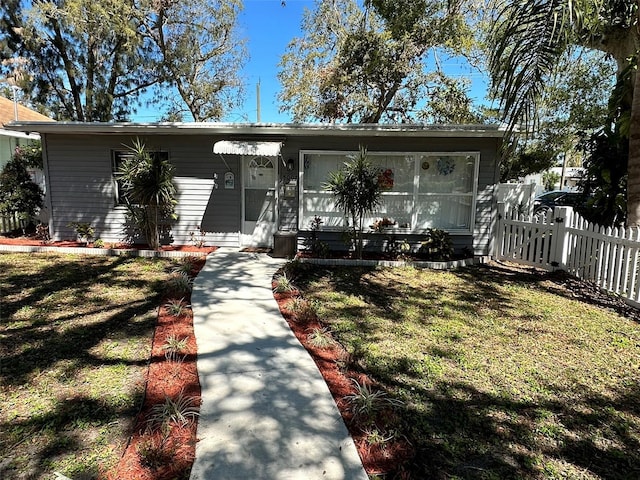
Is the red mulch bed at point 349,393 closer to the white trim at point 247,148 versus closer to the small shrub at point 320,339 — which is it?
the small shrub at point 320,339

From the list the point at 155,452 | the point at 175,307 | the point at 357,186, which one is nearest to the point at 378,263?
the point at 357,186

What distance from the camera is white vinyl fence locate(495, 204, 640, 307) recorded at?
5434 mm

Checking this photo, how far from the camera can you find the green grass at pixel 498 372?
247cm

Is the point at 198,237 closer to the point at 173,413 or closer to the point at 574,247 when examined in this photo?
the point at 173,413

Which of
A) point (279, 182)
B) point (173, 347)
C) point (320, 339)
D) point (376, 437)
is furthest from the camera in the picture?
point (279, 182)

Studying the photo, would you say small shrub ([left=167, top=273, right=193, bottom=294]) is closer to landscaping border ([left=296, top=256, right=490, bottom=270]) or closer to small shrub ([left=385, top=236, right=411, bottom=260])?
landscaping border ([left=296, top=256, right=490, bottom=270])

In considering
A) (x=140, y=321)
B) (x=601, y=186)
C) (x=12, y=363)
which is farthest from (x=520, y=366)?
(x=601, y=186)

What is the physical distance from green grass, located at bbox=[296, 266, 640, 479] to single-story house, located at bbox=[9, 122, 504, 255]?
8.07 ft

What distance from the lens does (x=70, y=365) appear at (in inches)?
135

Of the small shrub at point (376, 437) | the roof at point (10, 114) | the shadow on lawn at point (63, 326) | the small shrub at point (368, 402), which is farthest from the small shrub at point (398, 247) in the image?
the roof at point (10, 114)

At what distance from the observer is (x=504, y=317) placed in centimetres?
497

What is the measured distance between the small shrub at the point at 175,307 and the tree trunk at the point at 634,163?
21.1 feet

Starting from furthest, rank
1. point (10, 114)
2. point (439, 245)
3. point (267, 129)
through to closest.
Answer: point (10, 114) < point (439, 245) < point (267, 129)

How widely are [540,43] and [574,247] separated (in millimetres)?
3596
